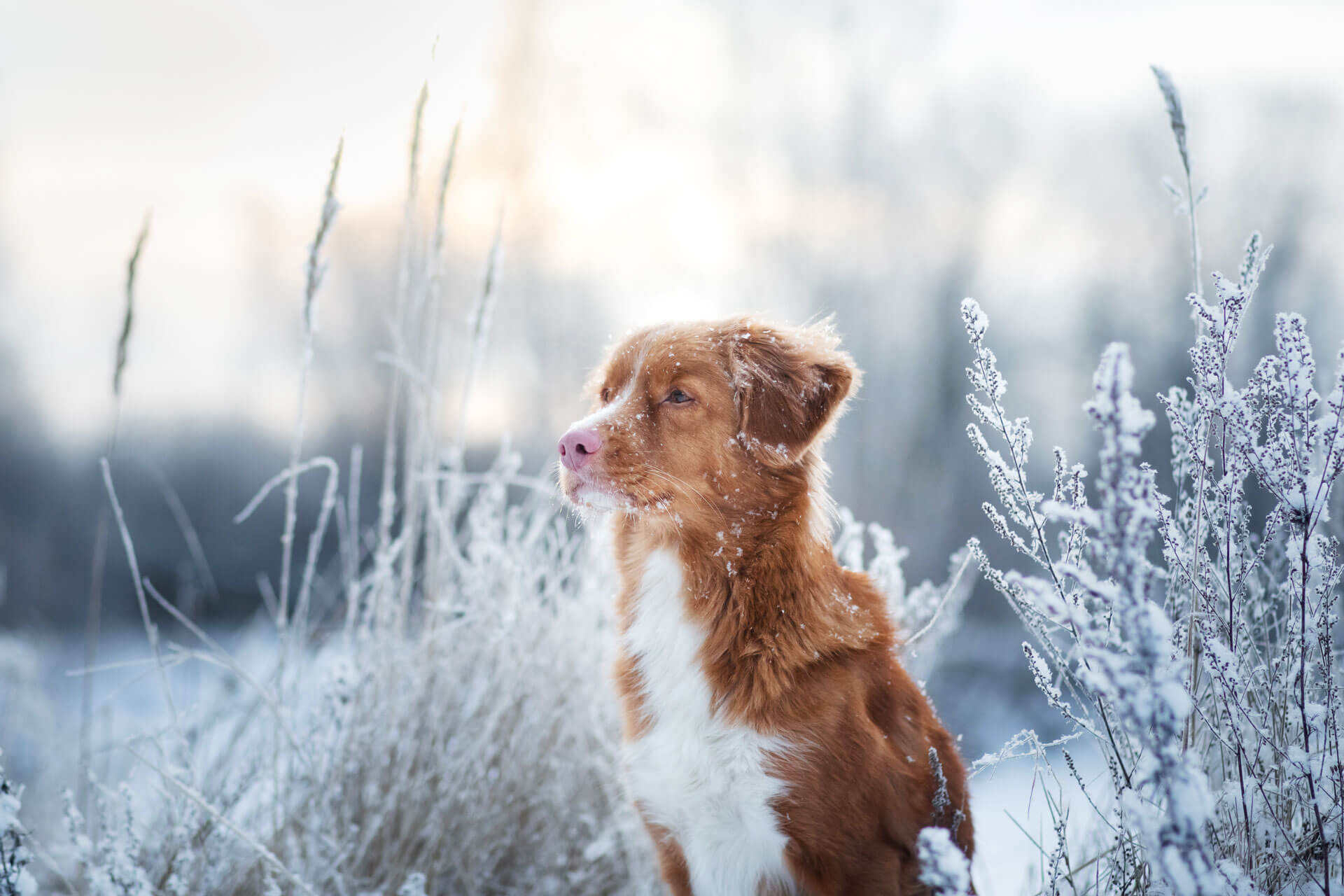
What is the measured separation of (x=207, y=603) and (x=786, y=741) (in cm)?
815

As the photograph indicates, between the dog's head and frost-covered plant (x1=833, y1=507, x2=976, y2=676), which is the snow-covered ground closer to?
frost-covered plant (x1=833, y1=507, x2=976, y2=676)

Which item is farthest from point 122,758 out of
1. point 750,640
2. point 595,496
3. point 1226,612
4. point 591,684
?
point 1226,612

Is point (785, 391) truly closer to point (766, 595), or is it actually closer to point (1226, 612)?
point (766, 595)

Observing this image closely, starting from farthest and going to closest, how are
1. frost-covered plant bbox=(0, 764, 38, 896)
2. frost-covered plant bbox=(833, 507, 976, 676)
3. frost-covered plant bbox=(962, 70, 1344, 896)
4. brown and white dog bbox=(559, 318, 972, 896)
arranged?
frost-covered plant bbox=(833, 507, 976, 676) → brown and white dog bbox=(559, 318, 972, 896) → frost-covered plant bbox=(0, 764, 38, 896) → frost-covered plant bbox=(962, 70, 1344, 896)

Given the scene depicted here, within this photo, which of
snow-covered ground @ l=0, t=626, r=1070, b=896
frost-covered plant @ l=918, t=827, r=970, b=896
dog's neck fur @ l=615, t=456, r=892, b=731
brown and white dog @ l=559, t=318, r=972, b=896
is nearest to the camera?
frost-covered plant @ l=918, t=827, r=970, b=896

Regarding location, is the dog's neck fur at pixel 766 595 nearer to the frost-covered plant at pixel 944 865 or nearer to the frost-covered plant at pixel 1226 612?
the frost-covered plant at pixel 1226 612

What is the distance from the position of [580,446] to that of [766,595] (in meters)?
0.62

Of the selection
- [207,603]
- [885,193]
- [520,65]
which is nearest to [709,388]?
[520,65]

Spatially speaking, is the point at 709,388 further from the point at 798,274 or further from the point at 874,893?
the point at 798,274

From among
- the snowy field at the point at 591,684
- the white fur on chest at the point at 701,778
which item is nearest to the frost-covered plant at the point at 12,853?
the snowy field at the point at 591,684

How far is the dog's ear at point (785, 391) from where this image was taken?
86.0 inches

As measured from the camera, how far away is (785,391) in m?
2.23

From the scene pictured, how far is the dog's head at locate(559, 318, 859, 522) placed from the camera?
216 cm

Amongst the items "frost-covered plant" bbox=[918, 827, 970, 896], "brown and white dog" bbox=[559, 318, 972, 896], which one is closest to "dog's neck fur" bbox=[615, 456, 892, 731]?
"brown and white dog" bbox=[559, 318, 972, 896]
